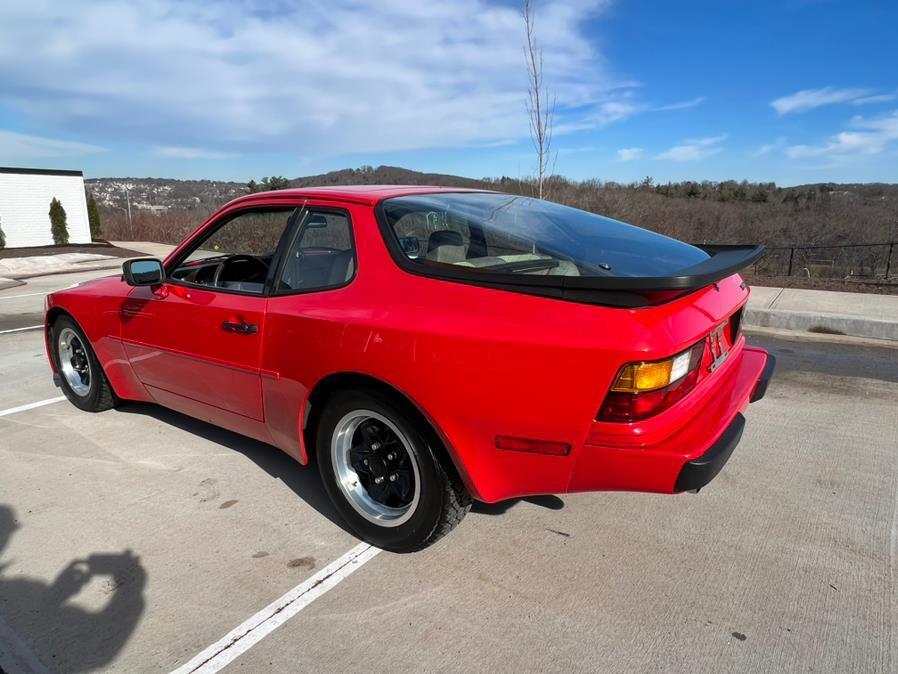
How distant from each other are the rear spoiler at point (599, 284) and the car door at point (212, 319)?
109 cm

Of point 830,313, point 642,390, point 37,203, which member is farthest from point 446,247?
point 37,203

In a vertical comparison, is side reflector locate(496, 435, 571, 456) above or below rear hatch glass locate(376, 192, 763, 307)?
below

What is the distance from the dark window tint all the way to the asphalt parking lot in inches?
46.8

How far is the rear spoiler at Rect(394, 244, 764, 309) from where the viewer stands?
2111 mm

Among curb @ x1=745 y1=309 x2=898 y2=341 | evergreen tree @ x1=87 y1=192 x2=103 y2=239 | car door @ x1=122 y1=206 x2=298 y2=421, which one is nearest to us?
car door @ x1=122 y1=206 x2=298 y2=421

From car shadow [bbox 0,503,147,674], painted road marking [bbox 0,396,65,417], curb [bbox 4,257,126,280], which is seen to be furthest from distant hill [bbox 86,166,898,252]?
car shadow [bbox 0,503,147,674]

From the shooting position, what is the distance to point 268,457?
380 centimetres

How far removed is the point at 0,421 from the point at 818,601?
17.0ft

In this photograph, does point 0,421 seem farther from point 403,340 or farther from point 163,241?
point 163,241

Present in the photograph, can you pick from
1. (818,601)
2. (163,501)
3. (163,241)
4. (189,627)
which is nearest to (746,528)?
(818,601)

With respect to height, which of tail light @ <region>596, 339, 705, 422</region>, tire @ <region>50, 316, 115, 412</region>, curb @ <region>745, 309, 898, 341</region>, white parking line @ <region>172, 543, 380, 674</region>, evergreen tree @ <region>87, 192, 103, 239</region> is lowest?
white parking line @ <region>172, 543, 380, 674</region>

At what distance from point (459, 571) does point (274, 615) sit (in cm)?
76

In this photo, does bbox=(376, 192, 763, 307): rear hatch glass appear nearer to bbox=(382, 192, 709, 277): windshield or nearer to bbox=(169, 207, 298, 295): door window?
bbox=(382, 192, 709, 277): windshield

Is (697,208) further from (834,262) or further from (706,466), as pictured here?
(706,466)
